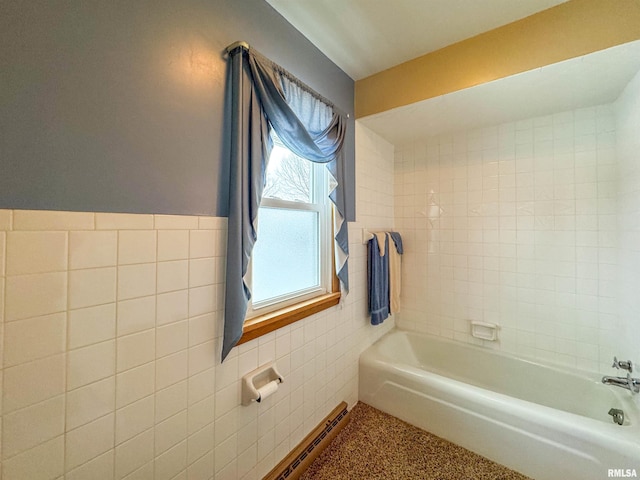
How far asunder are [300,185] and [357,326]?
120 cm

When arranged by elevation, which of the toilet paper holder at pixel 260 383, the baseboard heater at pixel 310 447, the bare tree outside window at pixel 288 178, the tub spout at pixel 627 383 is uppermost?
the bare tree outside window at pixel 288 178

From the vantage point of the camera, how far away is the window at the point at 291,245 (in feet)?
4.44

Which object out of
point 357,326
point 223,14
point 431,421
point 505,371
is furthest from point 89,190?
point 505,371

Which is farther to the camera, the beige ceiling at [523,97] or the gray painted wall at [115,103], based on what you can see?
the beige ceiling at [523,97]

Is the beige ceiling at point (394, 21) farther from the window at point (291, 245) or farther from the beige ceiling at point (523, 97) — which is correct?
the window at point (291, 245)

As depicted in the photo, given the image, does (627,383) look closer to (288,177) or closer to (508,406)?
(508,406)

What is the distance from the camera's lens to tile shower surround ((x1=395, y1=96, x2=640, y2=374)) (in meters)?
1.74

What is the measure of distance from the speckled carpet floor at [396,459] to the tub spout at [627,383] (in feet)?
2.64

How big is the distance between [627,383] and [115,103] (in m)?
2.86

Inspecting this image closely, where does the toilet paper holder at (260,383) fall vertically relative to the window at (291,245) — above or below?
below

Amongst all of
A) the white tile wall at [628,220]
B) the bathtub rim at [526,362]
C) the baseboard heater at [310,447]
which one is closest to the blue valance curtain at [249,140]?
the baseboard heater at [310,447]

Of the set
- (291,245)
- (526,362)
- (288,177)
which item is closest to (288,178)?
(288,177)

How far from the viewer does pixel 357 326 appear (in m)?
2.00

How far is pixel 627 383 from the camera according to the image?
1.47m
